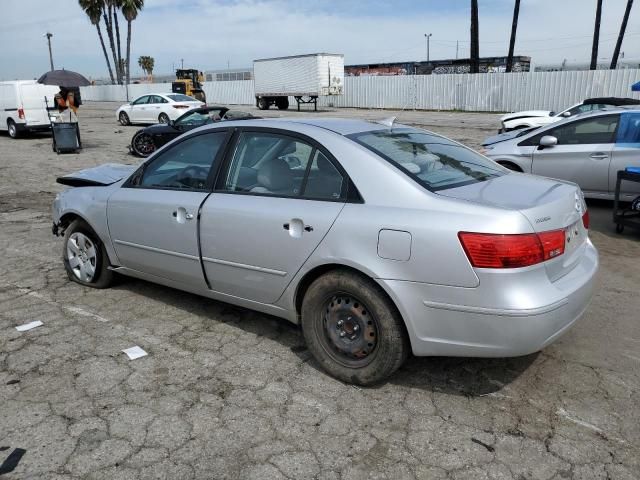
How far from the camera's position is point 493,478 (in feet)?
8.36

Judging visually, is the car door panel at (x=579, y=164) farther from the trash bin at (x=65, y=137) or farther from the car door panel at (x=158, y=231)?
the trash bin at (x=65, y=137)

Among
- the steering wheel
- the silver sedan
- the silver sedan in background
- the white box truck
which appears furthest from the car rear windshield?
the white box truck

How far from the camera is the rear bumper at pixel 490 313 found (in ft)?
9.14

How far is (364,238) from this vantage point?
3.08 m

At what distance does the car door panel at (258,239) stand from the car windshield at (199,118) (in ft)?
37.2

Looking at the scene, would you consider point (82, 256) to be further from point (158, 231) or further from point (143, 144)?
point (143, 144)

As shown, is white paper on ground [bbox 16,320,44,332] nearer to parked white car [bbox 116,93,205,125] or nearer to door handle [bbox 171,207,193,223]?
door handle [bbox 171,207,193,223]

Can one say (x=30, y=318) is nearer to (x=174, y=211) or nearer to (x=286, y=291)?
(x=174, y=211)

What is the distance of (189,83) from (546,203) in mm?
37257

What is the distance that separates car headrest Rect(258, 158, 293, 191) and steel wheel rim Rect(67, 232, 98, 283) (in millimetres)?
1988

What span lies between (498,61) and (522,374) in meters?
47.5

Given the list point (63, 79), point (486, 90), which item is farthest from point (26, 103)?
point (486, 90)

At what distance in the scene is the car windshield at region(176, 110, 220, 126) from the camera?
48.0ft

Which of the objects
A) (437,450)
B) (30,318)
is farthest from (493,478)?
(30,318)
